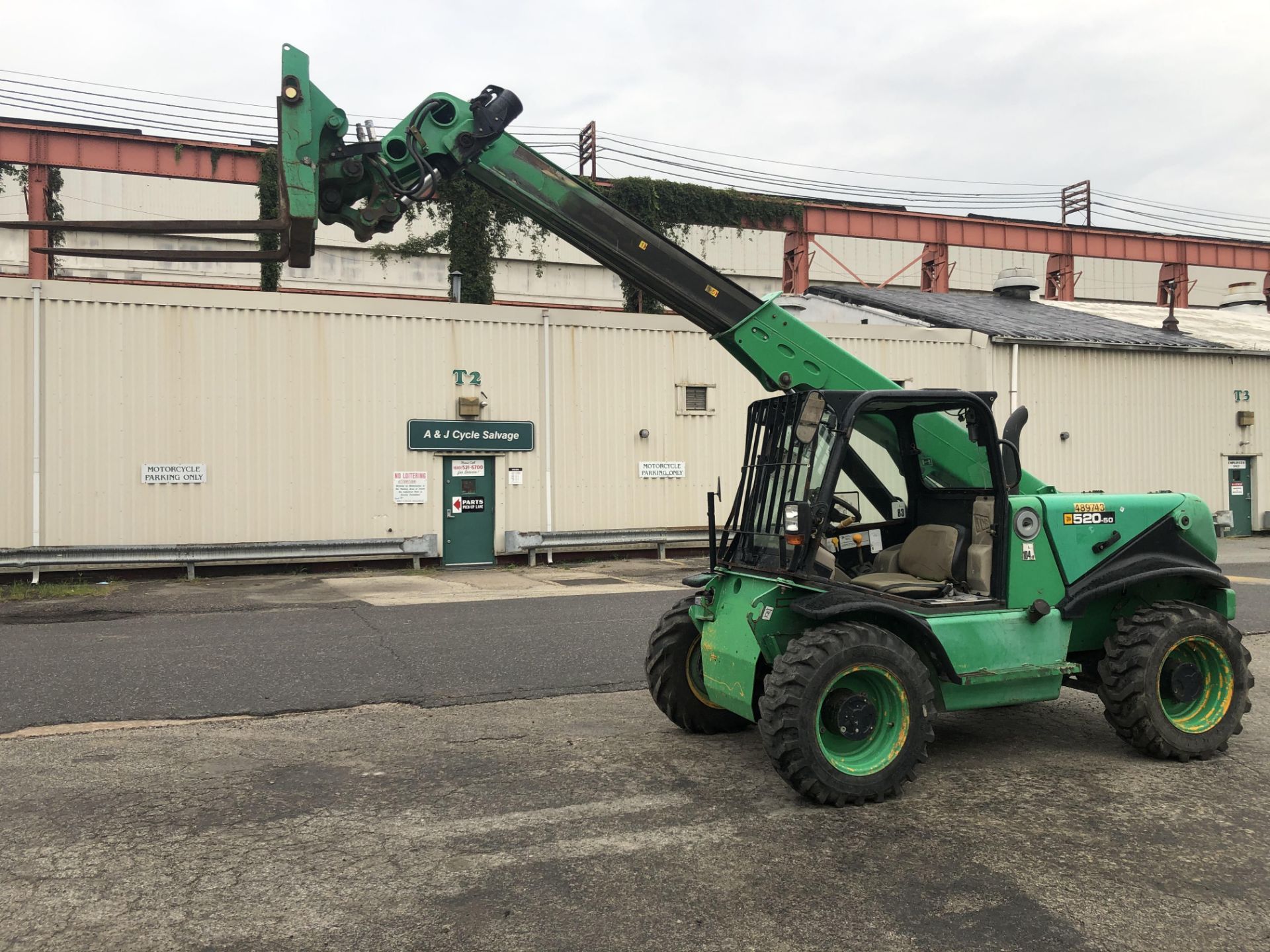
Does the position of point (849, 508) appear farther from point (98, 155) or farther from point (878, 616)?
point (98, 155)

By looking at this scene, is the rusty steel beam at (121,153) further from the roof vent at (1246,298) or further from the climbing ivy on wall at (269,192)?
the roof vent at (1246,298)

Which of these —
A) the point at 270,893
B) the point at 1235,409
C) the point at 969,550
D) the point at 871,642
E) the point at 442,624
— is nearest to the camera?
the point at 270,893

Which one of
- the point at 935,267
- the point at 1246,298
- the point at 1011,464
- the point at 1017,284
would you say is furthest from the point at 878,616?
the point at 1246,298

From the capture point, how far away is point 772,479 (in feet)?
19.7

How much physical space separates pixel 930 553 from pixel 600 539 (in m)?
13.6

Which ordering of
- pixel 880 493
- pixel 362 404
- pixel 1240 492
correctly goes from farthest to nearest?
pixel 1240 492 → pixel 362 404 → pixel 880 493

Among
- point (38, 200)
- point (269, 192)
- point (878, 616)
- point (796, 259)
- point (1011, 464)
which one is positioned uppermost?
point (269, 192)

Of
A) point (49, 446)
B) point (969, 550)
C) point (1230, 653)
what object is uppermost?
point (49, 446)

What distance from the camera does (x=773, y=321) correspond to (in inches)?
270

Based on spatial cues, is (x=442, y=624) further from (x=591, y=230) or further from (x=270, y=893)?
(x=270, y=893)

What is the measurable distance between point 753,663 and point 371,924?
237 cm

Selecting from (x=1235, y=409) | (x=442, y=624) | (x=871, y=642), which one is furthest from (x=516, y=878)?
(x=1235, y=409)

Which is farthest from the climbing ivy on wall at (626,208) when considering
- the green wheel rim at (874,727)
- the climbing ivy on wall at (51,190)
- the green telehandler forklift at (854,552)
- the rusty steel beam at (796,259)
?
the green wheel rim at (874,727)

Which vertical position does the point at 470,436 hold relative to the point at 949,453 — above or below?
above
